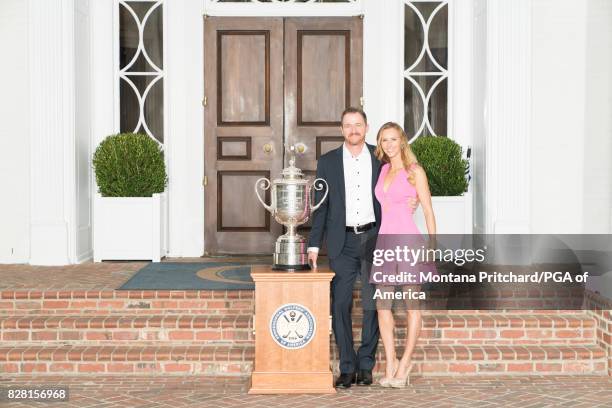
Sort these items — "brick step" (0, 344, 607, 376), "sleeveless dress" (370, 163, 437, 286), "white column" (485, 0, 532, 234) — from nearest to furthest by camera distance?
1. "sleeveless dress" (370, 163, 437, 286)
2. "brick step" (0, 344, 607, 376)
3. "white column" (485, 0, 532, 234)

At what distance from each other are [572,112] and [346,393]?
4.24m

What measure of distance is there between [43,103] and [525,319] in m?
4.93

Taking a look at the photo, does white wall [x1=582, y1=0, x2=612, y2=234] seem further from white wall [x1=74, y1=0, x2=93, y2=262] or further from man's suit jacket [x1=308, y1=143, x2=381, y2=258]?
white wall [x1=74, y1=0, x2=93, y2=262]

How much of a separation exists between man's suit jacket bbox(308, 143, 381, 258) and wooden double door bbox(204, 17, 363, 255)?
339 centimetres

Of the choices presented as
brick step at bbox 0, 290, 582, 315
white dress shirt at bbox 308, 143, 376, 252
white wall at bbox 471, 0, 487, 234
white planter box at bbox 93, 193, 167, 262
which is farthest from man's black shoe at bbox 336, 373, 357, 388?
white planter box at bbox 93, 193, 167, 262

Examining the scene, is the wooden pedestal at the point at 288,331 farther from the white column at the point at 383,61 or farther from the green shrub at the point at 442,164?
the white column at the point at 383,61

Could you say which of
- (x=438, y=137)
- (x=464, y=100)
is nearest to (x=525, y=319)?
(x=438, y=137)

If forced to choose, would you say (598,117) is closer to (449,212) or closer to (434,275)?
(449,212)

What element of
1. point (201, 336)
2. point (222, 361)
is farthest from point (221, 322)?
point (222, 361)

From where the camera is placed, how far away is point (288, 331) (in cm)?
523

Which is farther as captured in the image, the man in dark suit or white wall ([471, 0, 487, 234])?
white wall ([471, 0, 487, 234])

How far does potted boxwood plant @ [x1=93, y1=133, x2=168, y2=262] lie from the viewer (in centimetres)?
811

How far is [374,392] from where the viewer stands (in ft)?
17.1

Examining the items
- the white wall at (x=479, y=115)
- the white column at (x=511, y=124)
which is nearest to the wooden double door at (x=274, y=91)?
the white wall at (x=479, y=115)
